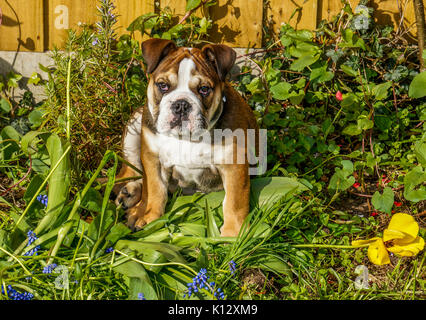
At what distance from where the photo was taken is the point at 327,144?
4.00 meters

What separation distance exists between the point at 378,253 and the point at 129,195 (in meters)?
1.56

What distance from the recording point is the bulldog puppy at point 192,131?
279 cm

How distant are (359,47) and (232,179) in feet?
5.57

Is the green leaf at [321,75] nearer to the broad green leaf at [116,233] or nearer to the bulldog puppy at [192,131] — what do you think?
the bulldog puppy at [192,131]

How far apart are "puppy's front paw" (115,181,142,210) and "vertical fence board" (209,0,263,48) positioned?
1582 mm

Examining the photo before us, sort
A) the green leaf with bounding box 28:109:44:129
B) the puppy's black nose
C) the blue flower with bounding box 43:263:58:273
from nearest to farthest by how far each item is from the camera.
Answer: the blue flower with bounding box 43:263:58:273 < the puppy's black nose < the green leaf with bounding box 28:109:44:129

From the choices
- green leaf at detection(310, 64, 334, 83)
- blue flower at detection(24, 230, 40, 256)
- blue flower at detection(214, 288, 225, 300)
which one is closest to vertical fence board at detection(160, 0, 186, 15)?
green leaf at detection(310, 64, 334, 83)

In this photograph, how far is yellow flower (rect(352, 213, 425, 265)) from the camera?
8.49 ft

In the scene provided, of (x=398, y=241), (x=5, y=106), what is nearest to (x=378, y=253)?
(x=398, y=241)

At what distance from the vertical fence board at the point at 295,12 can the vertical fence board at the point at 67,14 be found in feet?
4.81

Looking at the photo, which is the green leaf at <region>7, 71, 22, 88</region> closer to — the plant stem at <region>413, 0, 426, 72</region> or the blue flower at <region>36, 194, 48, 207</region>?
the blue flower at <region>36, 194, 48, 207</region>

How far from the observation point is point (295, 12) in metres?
4.20

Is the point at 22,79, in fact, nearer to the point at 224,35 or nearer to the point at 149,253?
the point at 224,35
